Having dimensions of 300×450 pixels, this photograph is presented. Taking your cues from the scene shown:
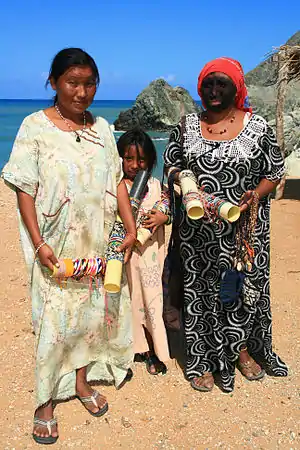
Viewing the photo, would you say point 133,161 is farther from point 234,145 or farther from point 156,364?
point 156,364

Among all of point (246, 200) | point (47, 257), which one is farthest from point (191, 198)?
point (47, 257)

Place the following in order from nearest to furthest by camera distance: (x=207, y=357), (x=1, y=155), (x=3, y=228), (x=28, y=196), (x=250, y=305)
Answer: (x=28, y=196), (x=250, y=305), (x=207, y=357), (x=3, y=228), (x=1, y=155)

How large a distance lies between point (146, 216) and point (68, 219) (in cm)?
58

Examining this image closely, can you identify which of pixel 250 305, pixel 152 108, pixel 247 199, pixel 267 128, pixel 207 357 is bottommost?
pixel 207 357

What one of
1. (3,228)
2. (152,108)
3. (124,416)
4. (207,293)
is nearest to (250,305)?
(207,293)

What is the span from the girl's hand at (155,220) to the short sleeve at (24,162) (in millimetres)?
784

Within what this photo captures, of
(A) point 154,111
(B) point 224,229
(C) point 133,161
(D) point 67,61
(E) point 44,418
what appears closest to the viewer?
(D) point 67,61

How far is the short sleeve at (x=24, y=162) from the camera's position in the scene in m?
2.45

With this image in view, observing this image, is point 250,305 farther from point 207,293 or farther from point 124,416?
point 124,416

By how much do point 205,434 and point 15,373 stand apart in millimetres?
1369

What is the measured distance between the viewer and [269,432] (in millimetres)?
2797

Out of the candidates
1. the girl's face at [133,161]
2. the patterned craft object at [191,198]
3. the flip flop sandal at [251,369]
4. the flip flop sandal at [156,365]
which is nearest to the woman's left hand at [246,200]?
the patterned craft object at [191,198]

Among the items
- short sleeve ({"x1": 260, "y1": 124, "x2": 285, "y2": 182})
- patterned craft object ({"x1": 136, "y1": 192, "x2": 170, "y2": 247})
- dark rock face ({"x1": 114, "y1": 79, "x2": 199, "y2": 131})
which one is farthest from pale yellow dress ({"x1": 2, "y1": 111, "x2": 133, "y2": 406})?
dark rock face ({"x1": 114, "y1": 79, "x2": 199, "y2": 131})

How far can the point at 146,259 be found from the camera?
3.12 metres
